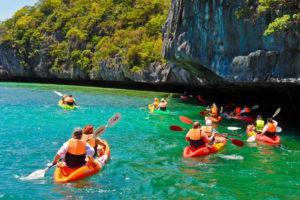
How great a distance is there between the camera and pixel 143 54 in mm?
36844

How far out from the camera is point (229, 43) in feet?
52.4

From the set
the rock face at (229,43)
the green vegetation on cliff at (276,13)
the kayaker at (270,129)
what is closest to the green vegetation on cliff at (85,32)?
the rock face at (229,43)

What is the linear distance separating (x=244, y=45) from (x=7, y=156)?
12.2 metres

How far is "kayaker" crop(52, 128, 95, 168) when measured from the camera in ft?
23.7

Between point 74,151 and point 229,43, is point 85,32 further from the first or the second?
point 74,151

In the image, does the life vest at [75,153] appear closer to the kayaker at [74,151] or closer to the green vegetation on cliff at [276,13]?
the kayaker at [74,151]

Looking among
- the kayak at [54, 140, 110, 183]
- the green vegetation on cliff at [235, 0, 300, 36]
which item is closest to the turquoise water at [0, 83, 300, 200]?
the kayak at [54, 140, 110, 183]

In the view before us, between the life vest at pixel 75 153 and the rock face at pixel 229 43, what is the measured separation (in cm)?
1023

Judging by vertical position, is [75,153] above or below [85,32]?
below

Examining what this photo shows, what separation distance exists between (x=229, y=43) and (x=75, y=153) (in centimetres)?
1172

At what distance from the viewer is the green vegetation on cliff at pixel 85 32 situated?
3984 centimetres

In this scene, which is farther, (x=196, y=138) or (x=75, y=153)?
(x=196, y=138)

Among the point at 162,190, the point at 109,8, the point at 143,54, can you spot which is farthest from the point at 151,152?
the point at 109,8

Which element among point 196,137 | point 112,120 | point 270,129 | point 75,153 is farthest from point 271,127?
point 75,153
